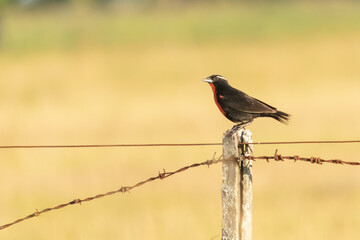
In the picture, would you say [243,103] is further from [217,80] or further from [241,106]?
[217,80]

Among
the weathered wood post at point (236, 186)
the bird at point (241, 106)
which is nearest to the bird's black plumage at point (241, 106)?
the bird at point (241, 106)

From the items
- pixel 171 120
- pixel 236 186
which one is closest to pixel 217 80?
pixel 236 186

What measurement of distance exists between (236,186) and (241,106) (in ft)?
3.45

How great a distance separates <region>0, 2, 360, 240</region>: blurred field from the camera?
10922 mm

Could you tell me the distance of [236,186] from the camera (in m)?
5.85

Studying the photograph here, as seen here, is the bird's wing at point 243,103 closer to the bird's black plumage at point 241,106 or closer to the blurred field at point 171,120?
the bird's black plumage at point 241,106

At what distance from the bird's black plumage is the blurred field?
148 cm

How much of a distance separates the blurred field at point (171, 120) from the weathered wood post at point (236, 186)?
6.54 feet

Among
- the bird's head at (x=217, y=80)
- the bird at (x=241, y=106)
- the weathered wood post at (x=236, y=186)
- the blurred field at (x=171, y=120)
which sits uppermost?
the blurred field at (x=171, y=120)

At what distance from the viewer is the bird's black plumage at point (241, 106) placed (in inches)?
262

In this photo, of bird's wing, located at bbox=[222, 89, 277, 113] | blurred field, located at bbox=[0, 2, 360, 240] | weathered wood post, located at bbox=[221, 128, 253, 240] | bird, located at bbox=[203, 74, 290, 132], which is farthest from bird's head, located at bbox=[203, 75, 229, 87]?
blurred field, located at bbox=[0, 2, 360, 240]

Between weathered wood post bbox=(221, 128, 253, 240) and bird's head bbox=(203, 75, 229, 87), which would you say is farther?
bird's head bbox=(203, 75, 229, 87)

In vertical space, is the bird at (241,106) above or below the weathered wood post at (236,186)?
above

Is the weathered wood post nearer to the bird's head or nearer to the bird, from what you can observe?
the bird
